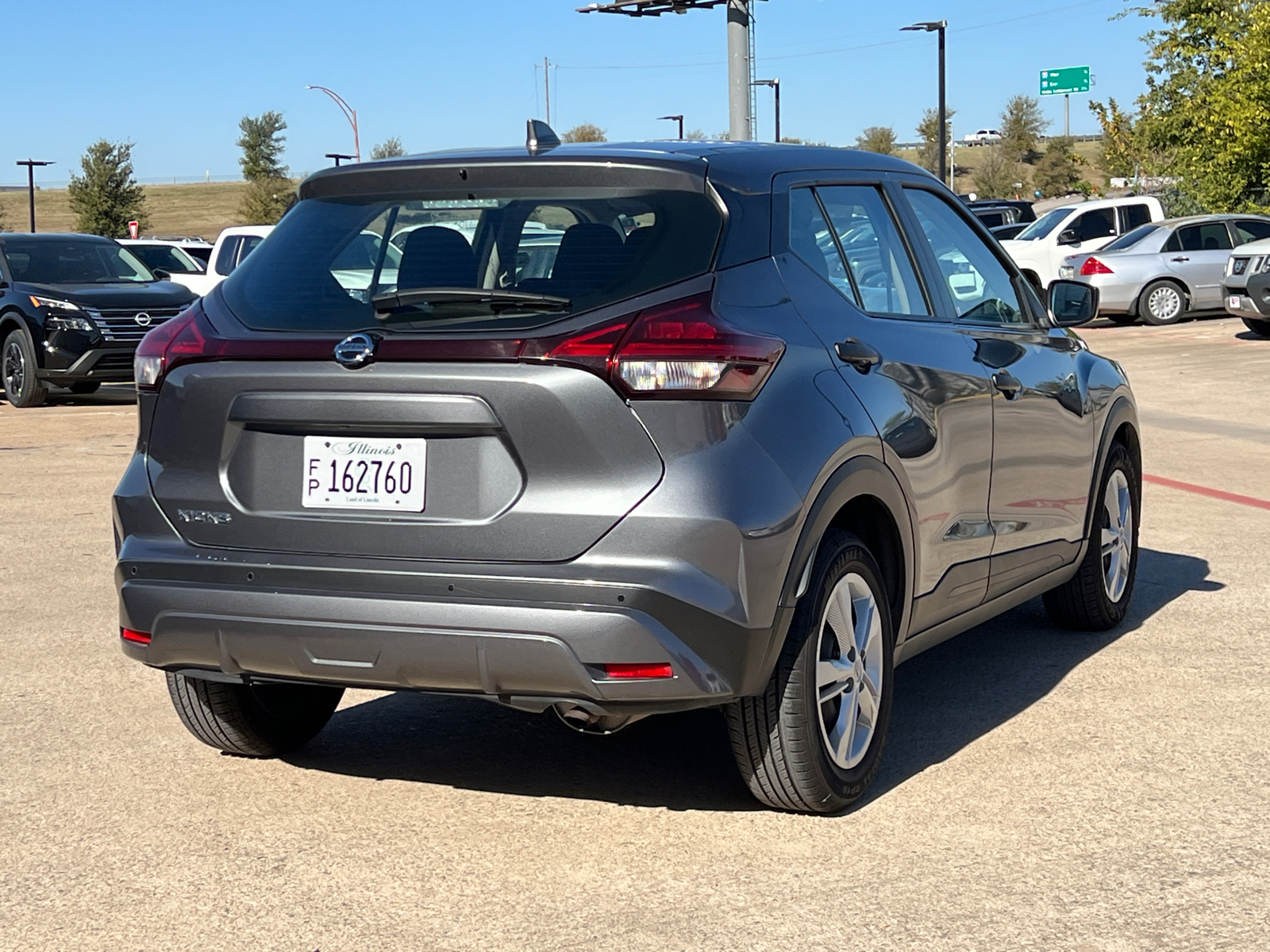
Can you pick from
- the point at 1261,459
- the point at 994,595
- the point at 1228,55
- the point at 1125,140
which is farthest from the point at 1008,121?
the point at 994,595

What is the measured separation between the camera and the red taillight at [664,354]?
151 inches

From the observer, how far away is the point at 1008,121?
316ft

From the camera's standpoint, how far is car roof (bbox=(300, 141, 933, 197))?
4.22 metres

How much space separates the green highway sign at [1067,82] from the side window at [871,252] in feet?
283

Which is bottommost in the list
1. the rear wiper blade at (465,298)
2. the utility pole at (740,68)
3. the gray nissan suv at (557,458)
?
the gray nissan suv at (557,458)

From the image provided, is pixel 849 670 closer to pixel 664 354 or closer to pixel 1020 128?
pixel 664 354

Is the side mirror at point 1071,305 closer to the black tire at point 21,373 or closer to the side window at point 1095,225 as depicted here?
the black tire at point 21,373

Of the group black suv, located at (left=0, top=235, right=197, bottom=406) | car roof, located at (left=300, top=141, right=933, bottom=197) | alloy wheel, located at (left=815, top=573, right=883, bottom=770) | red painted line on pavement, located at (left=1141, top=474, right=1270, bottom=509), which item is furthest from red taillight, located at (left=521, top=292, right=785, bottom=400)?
black suv, located at (left=0, top=235, right=197, bottom=406)

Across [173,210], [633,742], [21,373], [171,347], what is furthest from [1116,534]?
[173,210]

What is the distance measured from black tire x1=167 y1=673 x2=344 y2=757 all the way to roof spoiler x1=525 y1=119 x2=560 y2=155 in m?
1.58

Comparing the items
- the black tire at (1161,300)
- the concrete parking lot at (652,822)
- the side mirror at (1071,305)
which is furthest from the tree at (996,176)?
the concrete parking lot at (652,822)

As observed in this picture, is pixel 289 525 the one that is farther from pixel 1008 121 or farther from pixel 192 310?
pixel 1008 121

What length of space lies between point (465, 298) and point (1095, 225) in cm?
2577

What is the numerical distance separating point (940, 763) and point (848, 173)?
1.72m
